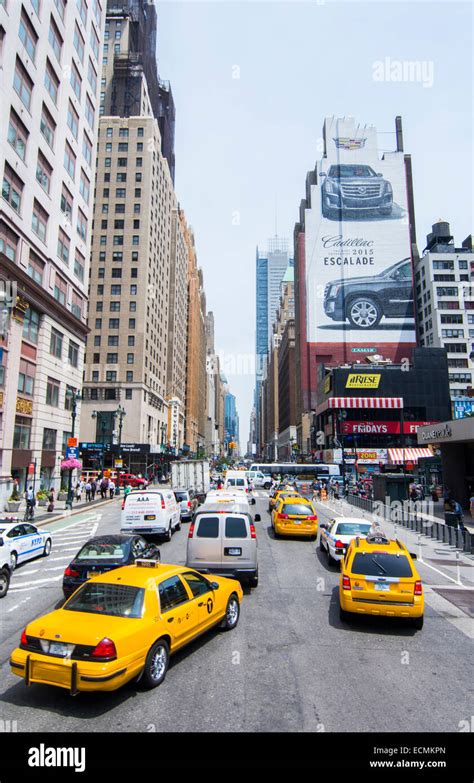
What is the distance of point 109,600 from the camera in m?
6.93

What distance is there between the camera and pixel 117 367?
71188 millimetres

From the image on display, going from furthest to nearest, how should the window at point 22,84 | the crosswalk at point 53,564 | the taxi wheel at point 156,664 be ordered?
the window at point 22,84 → the crosswalk at point 53,564 → the taxi wheel at point 156,664

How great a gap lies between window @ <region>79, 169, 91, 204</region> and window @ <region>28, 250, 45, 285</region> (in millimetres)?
12379

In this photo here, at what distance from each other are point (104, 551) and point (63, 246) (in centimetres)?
3480

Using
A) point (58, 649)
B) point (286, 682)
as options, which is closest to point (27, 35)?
point (58, 649)

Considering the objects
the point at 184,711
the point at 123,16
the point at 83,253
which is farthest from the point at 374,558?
the point at 123,16

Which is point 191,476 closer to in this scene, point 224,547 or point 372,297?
point 224,547

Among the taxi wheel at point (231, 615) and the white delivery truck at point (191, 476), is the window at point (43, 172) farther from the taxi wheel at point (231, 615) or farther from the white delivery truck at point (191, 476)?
the taxi wheel at point (231, 615)

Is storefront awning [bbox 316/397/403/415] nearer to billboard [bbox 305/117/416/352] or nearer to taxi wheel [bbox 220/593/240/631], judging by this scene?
billboard [bbox 305/117/416/352]

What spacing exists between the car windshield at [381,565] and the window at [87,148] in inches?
1840

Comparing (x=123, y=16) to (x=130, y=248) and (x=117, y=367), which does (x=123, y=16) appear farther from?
(x=117, y=367)

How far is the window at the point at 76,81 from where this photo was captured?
41.4 meters

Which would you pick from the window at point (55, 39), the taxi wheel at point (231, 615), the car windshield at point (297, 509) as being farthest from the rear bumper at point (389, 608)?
the window at point (55, 39)
